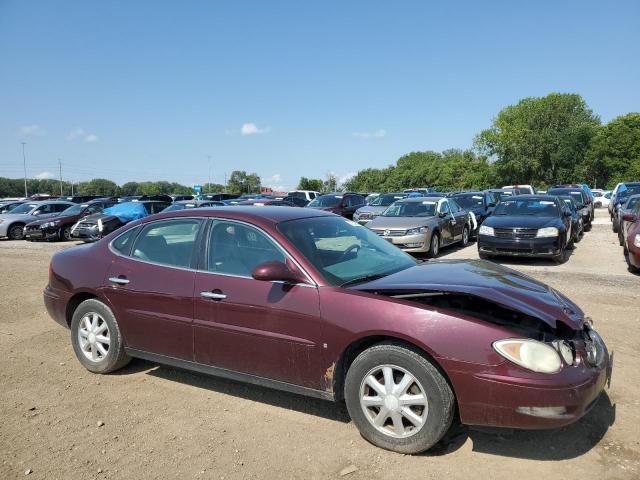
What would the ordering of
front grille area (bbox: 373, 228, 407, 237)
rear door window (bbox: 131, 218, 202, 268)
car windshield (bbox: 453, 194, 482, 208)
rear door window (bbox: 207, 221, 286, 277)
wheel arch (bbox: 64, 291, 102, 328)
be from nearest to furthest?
rear door window (bbox: 207, 221, 286, 277)
rear door window (bbox: 131, 218, 202, 268)
wheel arch (bbox: 64, 291, 102, 328)
front grille area (bbox: 373, 228, 407, 237)
car windshield (bbox: 453, 194, 482, 208)

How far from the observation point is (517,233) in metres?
11.3

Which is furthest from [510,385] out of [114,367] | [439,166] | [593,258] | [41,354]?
[439,166]

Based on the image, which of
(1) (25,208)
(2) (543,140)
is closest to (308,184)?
(2) (543,140)

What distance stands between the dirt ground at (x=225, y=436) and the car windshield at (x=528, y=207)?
24.4 ft

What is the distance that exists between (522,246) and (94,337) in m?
9.22

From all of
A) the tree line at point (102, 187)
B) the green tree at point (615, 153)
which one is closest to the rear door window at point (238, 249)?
the green tree at point (615, 153)

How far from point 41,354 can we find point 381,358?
4.06m

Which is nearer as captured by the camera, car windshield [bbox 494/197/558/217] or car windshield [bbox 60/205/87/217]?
car windshield [bbox 494/197/558/217]

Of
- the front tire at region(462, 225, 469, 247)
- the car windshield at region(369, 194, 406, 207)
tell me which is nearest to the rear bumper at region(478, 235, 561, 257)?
the front tire at region(462, 225, 469, 247)

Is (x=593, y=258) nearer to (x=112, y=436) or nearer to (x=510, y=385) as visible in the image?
(x=510, y=385)

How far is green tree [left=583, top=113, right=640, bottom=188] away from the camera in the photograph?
63719mm

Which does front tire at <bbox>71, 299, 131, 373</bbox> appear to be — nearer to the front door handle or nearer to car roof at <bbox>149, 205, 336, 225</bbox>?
car roof at <bbox>149, 205, 336, 225</bbox>

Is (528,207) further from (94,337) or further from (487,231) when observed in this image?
(94,337)

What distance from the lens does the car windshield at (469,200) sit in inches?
733
